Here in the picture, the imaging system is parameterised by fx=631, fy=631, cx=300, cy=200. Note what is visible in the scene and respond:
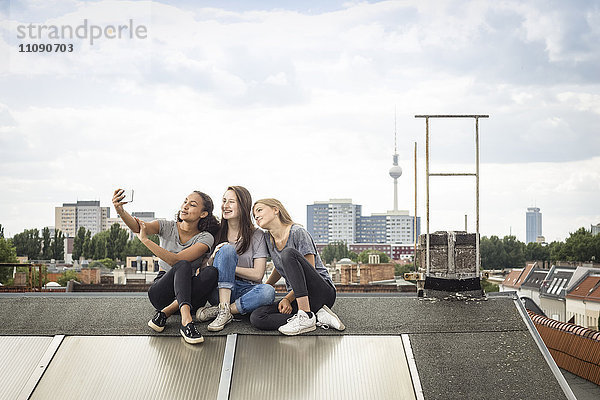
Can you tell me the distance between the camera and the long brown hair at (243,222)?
5758mm

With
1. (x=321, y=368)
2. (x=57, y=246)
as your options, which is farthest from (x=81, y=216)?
(x=321, y=368)

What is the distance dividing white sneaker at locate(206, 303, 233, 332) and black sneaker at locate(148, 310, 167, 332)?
393 millimetres

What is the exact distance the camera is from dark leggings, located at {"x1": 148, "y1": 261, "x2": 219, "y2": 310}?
17.5ft

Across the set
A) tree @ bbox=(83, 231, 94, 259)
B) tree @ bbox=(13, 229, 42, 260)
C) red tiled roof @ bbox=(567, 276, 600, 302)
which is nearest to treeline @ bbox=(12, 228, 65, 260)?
tree @ bbox=(13, 229, 42, 260)

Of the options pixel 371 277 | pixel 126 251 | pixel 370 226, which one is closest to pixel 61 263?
pixel 126 251

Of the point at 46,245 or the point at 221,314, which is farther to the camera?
the point at 46,245

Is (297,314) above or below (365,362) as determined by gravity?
above

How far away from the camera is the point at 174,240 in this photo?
5.88 meters

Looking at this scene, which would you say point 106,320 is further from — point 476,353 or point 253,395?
point 476,353

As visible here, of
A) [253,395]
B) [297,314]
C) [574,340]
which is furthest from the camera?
[574,340]

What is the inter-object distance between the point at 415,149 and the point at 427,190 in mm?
523

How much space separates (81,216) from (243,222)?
455 feet

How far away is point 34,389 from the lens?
4.80m

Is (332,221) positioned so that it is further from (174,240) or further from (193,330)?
(193,330)
